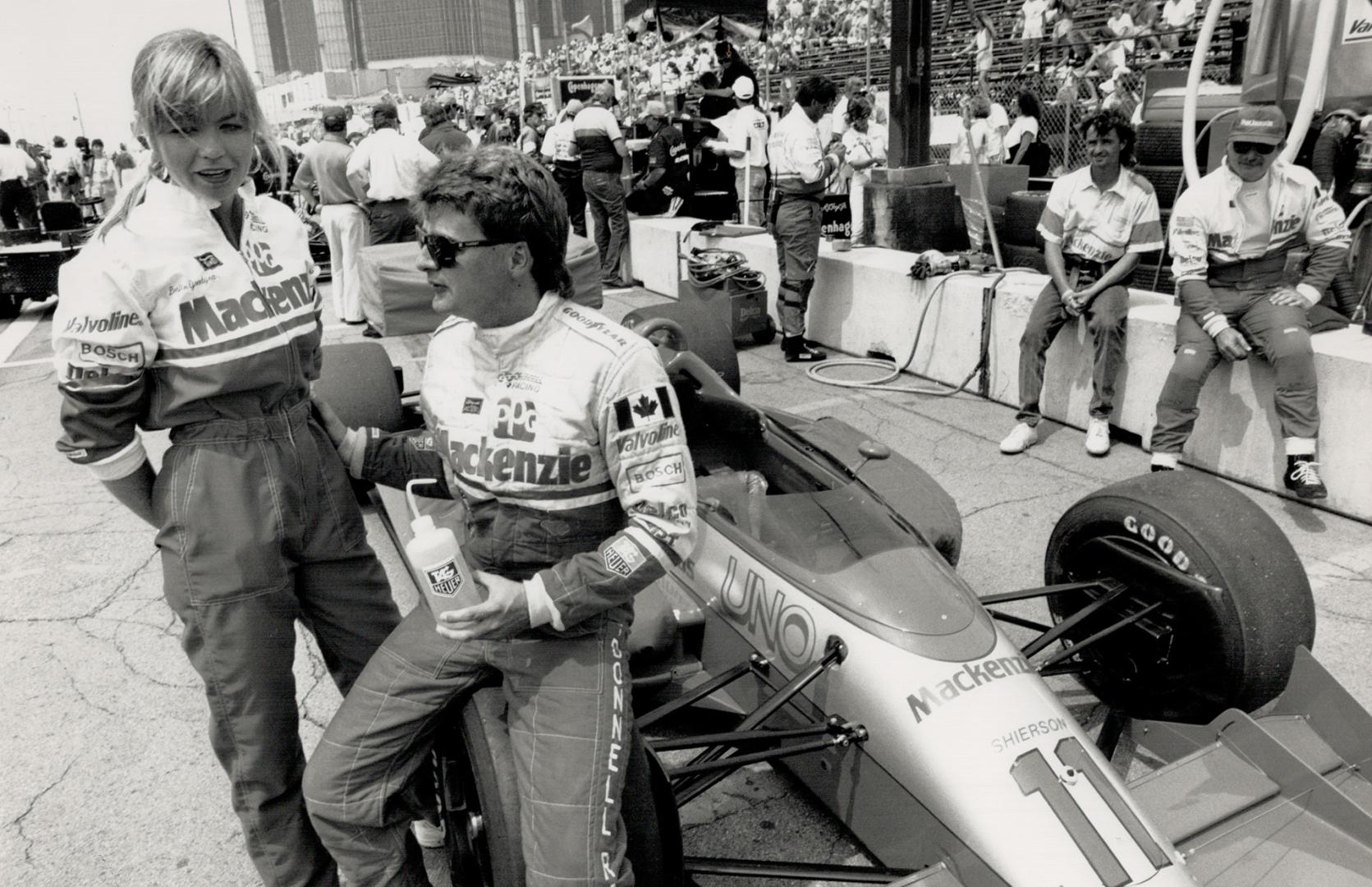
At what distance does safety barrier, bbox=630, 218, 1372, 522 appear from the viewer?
15.3 ft

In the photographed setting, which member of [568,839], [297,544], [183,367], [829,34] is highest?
[829,34]

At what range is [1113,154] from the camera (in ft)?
18.1

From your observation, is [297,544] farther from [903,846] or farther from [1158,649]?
[1158,649]

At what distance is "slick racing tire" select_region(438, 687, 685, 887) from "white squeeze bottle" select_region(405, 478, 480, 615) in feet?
1.12

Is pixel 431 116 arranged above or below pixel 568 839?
above

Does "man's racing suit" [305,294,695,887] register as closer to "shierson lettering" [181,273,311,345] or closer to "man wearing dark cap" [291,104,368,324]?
"shierson lettering" [181,273,311,345]

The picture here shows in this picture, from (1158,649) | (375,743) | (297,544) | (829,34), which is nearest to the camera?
(375,743)

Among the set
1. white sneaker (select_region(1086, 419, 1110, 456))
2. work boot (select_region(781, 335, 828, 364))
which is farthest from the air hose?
white sneaker (select_region(1086, 419, 1110, 456))

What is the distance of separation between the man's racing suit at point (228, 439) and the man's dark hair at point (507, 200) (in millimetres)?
469

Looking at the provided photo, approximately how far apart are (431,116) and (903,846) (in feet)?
30.7

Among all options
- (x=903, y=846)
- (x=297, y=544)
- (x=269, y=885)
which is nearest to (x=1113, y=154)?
(x=903, y=846)

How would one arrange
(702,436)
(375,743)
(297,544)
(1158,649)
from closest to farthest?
1. (375,743)
2. (297,544)
3. (1158,649)
4. (702,436)

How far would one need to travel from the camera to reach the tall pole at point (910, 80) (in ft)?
26.4

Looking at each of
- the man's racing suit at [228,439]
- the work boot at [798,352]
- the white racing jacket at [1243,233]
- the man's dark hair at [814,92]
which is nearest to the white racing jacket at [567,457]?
the man's racing suit at [228,439]
